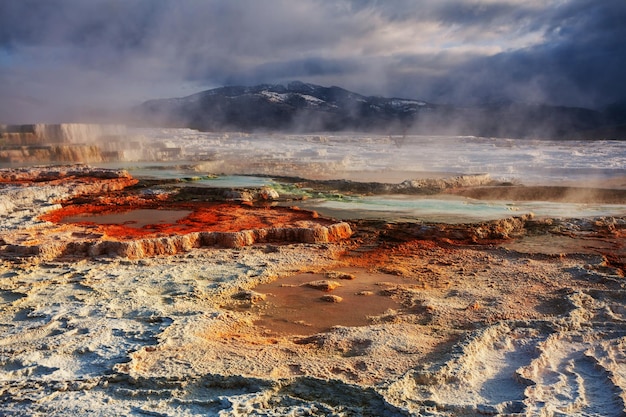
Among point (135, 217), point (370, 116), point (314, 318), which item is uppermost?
point (370, 116)

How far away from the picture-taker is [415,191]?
389 inches

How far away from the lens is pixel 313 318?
3.78 m

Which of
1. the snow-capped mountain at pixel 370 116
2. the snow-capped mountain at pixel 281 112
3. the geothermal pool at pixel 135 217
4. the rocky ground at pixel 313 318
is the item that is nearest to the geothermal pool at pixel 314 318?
the rocky ground at pixel 313 318

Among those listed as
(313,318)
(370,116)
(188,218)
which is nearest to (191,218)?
(188,218)

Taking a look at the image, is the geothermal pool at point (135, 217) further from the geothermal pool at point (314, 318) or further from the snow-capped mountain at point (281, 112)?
the snow-capped mountain at point (281, 112)

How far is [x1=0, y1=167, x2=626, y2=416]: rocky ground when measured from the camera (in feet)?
8.38

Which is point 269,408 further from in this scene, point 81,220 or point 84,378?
point 81,220

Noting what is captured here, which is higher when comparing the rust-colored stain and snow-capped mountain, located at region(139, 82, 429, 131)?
snow-capped mountain, located at region(139, 82, 429, 131)

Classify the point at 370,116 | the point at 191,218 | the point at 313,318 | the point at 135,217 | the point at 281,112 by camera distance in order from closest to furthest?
1. the point at 313,318
2. the point at 191,218
3. the point at 135,217
4. the point at 281,112
5. the point at 370,116

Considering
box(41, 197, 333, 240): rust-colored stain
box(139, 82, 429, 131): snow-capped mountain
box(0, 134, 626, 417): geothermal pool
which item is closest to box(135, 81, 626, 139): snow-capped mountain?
box(139, 82, 429, 131): snow-capped mountain

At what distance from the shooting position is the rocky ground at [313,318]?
8.38ft

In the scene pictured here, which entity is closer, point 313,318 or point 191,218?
point 313,318

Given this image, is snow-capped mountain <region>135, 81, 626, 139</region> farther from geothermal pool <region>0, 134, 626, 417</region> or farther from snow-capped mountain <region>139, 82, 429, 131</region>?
geothermal pool <region>0, 134, 626, 417</region>

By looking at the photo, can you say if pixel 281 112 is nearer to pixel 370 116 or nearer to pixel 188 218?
pixel 370 116
